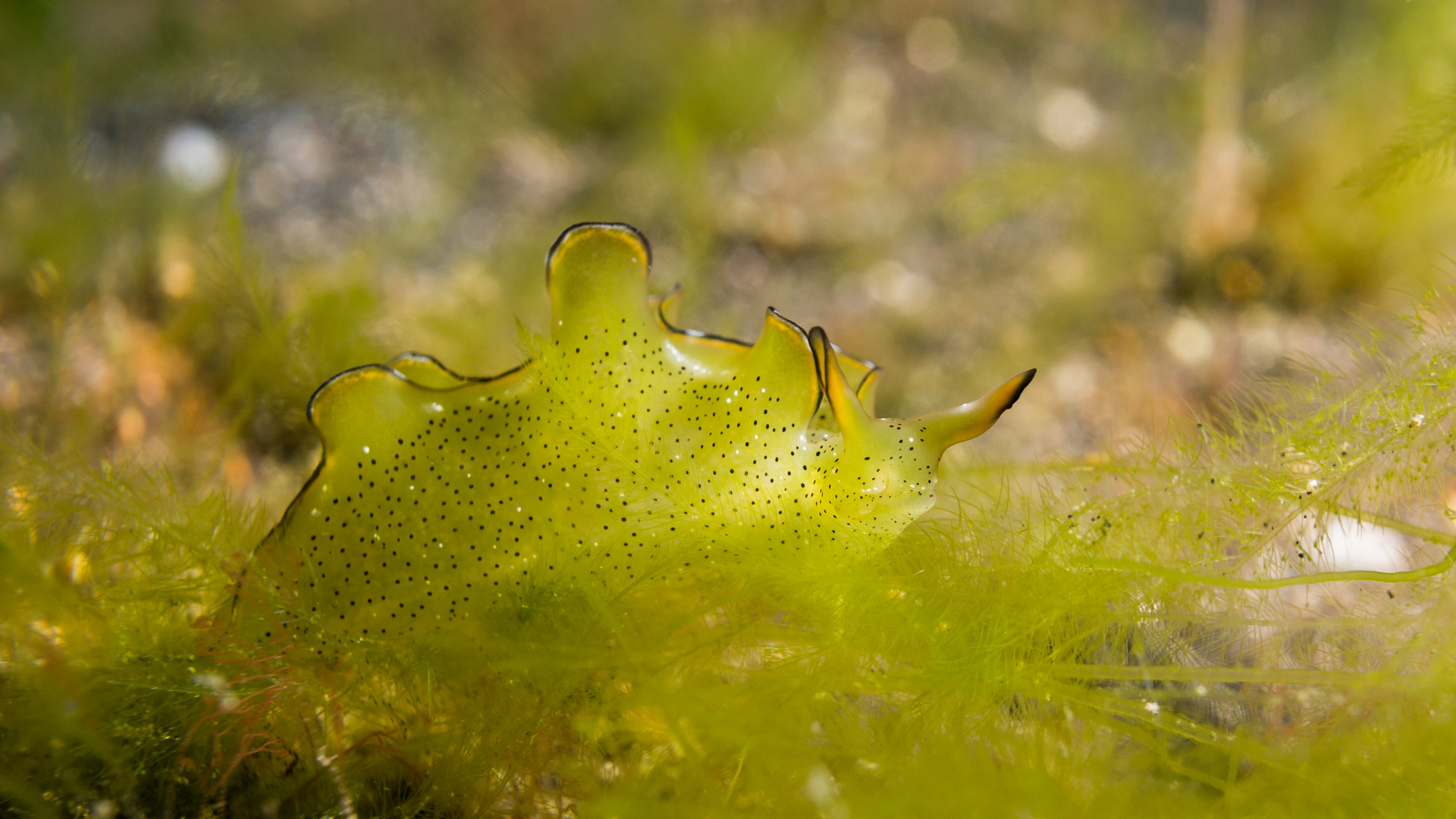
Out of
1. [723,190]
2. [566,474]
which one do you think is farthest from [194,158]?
[566,474]

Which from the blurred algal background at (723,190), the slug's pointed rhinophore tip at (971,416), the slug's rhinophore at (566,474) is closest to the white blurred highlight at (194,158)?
the blurred algal background at (723,190)

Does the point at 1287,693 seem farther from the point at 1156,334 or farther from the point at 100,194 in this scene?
the point at 100,194

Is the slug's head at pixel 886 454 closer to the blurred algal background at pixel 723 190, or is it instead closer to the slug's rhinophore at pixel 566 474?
the slug's rhinophore at pixel 566 474

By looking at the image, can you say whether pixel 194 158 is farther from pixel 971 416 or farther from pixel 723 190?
pixel 971 416

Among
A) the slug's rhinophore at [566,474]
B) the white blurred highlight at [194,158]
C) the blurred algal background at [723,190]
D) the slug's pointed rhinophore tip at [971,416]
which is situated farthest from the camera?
the white blurred highlight at [194,158]

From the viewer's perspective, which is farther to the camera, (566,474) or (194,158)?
(194,158)

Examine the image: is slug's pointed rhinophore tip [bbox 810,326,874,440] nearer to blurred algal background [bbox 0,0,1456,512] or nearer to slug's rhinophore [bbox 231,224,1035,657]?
slug's rhinophore [bbox 231,224,1035,657]
